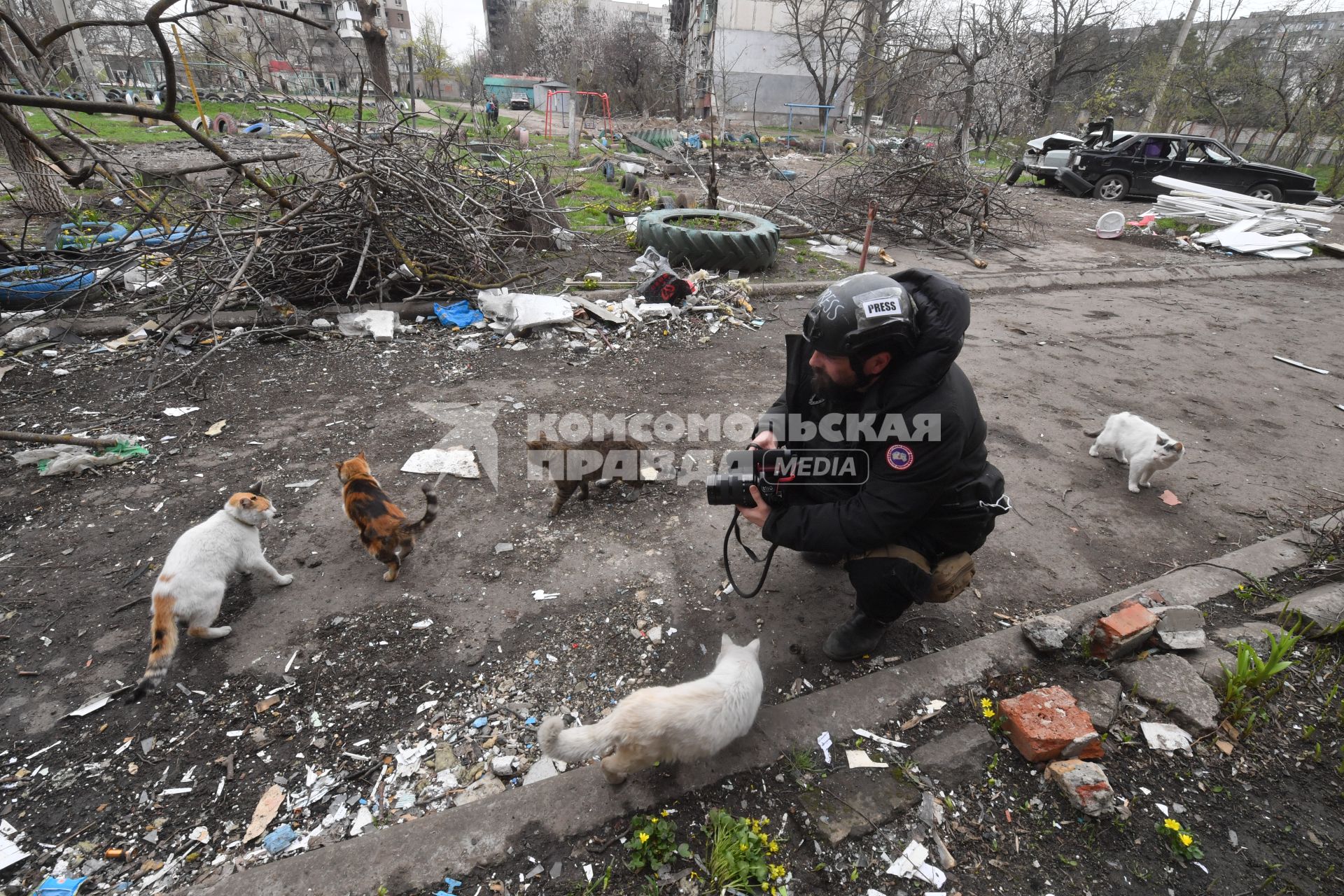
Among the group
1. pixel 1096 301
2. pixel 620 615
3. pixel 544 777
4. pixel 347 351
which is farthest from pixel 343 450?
pixel 1096 301

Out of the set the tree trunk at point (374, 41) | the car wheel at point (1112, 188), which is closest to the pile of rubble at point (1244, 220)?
the car wheel at point (1112, 188)

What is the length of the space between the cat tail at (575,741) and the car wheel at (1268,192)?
19685 millimetres

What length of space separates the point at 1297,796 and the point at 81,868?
14.7ft

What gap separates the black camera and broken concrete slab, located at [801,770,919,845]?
44.4 inches

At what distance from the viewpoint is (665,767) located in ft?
7.20

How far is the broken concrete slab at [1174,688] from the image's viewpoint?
2420 mm

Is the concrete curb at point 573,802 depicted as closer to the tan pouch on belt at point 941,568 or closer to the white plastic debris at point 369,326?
the tan pouch on belt at point 941,568

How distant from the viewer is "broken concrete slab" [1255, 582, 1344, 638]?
279 centimetres

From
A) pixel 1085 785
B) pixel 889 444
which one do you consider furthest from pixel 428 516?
pixel 1085 785

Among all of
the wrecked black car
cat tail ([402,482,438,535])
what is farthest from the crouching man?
the wrecked black car

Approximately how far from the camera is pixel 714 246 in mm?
7801

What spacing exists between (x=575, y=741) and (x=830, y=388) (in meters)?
1.74

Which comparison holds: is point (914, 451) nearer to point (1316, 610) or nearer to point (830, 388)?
point (830, 388)

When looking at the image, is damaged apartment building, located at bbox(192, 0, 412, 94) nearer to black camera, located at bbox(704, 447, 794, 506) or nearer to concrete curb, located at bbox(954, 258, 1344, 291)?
black camera, located at bbox(704, 447, 794, 506)
